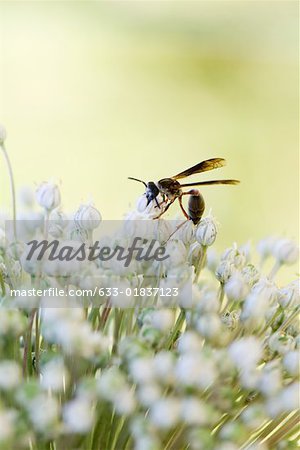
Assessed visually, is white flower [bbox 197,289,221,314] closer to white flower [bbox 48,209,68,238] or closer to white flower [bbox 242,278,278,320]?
white flower [bbox 242,278,278,320]

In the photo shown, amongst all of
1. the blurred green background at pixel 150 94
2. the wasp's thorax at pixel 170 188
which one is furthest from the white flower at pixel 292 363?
the blurred green background at pixel 150 94

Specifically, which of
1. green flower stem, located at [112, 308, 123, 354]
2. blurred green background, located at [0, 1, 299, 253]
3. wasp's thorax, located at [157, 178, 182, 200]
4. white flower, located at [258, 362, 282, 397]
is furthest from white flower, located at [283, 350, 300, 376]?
blurred green background, located at [0, 1, 299, 253]

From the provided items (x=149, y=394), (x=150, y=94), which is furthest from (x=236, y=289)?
(x=150, y=94)

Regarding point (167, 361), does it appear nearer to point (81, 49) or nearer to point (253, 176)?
point (253, 176)

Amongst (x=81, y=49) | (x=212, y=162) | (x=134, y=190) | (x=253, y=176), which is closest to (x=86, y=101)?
(x=81, y=49)

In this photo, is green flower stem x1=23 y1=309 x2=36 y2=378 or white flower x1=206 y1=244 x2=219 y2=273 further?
white flower x1=206 y1=244 x2=219 y2=273

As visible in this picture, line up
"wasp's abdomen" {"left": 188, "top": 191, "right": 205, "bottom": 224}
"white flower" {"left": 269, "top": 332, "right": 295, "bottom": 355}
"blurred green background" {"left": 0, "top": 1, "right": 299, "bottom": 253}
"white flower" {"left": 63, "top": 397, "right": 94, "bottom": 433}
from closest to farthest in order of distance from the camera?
"white flower" {"left": 63, "top": 397, "right": 94, "bottom": 433} < "white flower" {"left": 269, "top": 332, "right": 295, "bottom": 355} < "wasp's abdomen" {"left": 188, "top": 191, "right": 205, "bottom": 224} < "blurred green background" {"left": 0, "top": 1, "right": 299, "bottom": 253}

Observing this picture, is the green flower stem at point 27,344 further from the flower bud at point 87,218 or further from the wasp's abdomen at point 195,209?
the wasp's abdomen at point 195,209
